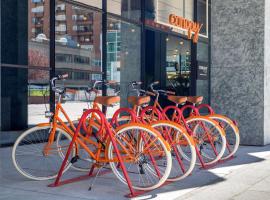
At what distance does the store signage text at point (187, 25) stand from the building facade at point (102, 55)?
1035 mm

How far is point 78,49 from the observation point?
32.4 ft

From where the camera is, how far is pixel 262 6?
978 centimetres

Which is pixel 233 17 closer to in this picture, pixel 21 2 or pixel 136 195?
pixel 21 2

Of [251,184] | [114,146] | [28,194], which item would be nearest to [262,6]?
[251,184]

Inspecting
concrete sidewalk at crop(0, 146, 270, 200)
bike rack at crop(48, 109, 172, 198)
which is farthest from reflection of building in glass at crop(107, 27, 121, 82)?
bike rack at crop(48, 109, 172, 198)

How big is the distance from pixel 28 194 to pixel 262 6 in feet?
21.6

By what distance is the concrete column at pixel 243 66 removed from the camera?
32.1 ft

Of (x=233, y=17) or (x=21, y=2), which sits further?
(x=233, y=17)

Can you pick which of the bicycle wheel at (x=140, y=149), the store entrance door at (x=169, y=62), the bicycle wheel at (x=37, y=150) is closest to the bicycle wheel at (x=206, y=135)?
the bicycle wheel at (x=140, y=149)

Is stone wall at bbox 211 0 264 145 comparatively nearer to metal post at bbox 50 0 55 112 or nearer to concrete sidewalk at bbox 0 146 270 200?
concrete sidewalk at bbox 0 146 270 200

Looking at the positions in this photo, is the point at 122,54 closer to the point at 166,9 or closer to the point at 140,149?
the point at 166,9

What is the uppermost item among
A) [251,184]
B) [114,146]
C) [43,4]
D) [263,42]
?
[43,4]

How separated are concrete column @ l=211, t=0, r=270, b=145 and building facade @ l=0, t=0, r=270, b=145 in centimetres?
2

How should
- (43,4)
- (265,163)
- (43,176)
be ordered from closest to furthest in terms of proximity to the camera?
(43,176)
(265,163)
(43,4)
